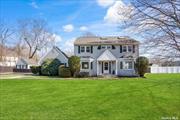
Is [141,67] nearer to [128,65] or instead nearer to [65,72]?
[128,65]

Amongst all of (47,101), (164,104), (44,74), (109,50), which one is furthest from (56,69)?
(164,104)

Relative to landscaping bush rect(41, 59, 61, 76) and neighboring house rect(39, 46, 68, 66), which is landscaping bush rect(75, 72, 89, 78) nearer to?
landscaping bush rect(41, 59, 61, 76)

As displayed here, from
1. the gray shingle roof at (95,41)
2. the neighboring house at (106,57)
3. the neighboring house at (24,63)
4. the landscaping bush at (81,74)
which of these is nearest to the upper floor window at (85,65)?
the neighboring house at (106,57)

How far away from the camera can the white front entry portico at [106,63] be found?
121 ft

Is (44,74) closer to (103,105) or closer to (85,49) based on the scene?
(85,49)

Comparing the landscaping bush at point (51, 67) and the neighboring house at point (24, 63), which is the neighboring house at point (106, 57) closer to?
the landscaping bush at point (51, 67)

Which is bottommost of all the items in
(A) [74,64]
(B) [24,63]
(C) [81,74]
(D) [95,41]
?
(C) [81,74]

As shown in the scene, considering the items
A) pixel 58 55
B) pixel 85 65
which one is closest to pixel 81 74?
pixel 85 65

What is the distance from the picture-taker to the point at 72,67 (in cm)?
3475

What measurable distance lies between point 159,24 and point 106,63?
31.6 meters

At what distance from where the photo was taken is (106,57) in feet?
122

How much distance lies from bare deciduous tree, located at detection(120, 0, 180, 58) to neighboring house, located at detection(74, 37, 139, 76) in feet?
98.8

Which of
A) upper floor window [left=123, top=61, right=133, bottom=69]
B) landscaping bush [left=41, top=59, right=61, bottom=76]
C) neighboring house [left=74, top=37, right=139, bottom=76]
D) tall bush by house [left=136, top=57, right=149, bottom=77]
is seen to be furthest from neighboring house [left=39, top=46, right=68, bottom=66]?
tall bush by house [left=136, top=57, right=149, bottom=77]

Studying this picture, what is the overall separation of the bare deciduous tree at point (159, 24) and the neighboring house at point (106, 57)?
3013 cm
